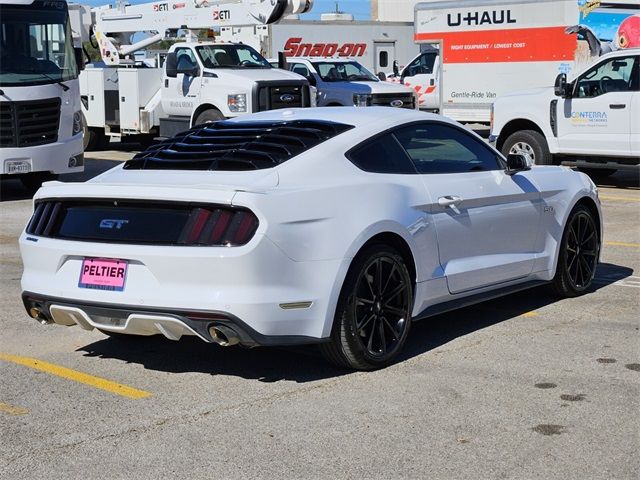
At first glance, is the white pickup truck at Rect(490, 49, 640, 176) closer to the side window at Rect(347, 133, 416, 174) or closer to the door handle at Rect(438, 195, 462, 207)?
the door handle at Rect(438, 195, 462, 207)

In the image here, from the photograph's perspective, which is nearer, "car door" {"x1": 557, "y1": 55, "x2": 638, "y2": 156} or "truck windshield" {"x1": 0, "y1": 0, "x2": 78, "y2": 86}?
"car door" {"x1": 557, "y1": 55, "x2": 638, "y2": 156}

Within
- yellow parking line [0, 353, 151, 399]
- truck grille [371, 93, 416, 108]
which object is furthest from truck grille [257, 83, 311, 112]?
yellow parking line [0, 353, 151, 399]

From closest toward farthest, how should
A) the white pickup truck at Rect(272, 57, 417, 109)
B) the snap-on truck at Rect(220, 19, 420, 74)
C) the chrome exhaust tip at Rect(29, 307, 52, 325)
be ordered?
1. the chrome exhaust tip at Rect(29, 307, 52, 325)
2. the white pickup truck at Rect(272, 57, 417, 109)
3. the snap-on truck at Rect(220, 19, 420, 74)

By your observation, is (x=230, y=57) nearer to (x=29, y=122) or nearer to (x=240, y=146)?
(x=29, y=122)

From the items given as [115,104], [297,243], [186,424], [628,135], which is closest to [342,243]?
[297,243]

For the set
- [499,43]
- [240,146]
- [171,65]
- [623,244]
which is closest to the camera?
[240,146]

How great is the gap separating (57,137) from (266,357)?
33.7 feet

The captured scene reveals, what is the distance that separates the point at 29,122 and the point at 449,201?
10192mm

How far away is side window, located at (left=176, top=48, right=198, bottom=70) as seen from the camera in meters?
21.3

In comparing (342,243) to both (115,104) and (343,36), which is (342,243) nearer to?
(115,104)

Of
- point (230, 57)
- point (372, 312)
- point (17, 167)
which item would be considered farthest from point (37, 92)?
point (372, 312)

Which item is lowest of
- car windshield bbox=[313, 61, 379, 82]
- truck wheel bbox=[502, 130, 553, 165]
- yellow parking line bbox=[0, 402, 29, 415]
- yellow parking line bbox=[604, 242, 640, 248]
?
yellow parking line bbox=[0, 402, 29, 415]

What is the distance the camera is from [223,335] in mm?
5738

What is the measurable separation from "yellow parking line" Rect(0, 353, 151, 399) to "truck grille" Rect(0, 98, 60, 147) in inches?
361
